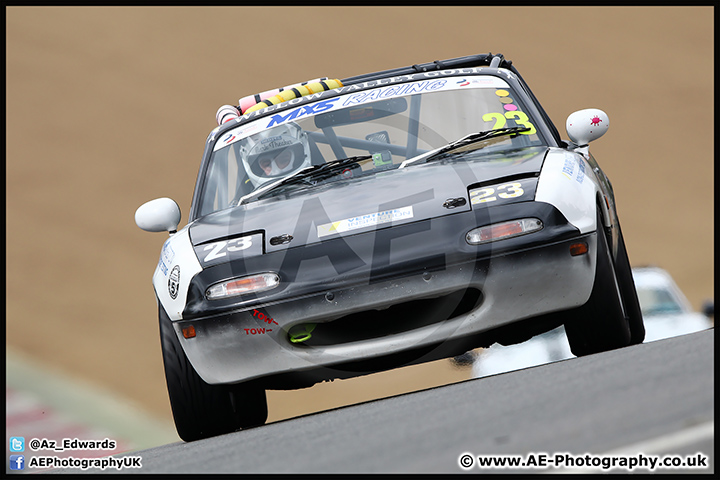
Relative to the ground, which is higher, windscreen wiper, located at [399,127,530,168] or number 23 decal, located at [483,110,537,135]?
number 23 decal, located at [483,110,537,135]

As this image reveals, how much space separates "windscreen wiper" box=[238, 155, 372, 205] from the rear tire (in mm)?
1363

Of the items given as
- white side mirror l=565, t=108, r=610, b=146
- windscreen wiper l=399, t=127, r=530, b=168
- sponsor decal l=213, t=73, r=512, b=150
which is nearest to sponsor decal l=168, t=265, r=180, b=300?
windscreen wiper l=399, t=127, r=530, b=168

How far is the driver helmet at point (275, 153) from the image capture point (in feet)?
17.3

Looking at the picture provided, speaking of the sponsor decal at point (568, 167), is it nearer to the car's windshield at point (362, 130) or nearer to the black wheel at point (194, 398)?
the car's windshield at point (362, 130)

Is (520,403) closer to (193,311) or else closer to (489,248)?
(489,248)

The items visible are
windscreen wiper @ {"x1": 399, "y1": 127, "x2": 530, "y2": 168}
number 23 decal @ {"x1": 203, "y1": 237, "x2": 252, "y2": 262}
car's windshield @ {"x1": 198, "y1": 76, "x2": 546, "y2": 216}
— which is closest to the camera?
→ number 23 decal @ {"x1": 203, "y1": 237, "x2": 252, "y2": 262}

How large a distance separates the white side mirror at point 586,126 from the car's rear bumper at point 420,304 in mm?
1235

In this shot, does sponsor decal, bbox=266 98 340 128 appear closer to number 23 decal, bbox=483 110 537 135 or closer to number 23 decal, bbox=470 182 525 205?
number 23 decal, bbox=483 110 537 135

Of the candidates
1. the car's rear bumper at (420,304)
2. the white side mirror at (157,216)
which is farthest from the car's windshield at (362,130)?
the car's rear bumper at (420,304)

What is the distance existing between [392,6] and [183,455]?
28.5 metres

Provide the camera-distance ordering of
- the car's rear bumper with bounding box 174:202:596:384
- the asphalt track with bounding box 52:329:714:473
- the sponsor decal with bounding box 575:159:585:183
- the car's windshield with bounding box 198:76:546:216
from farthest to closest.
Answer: the car's windshield with bounding box 198:76:546:216
the sponsor decal with bounding box 575:159:585:183
the car's rear bumper with bounding box 174:202:596:384
the asphalt track with bounding box 52:329:714:473

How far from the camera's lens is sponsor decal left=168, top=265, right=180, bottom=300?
4277mm

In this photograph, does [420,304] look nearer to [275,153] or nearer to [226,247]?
[226,247]

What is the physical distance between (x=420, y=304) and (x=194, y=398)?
115 centimetres
